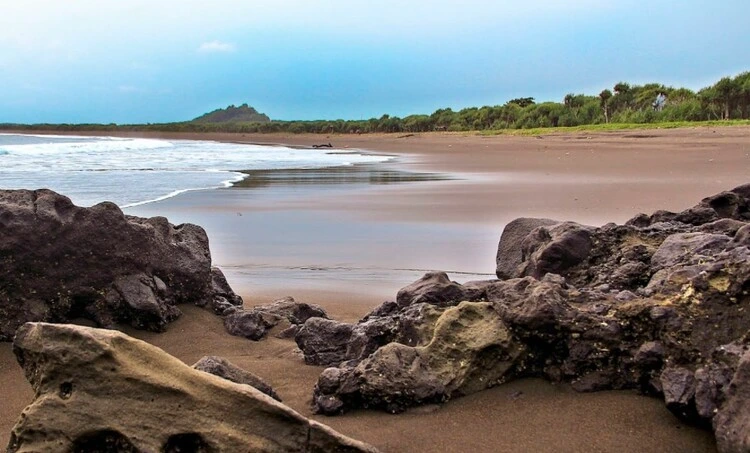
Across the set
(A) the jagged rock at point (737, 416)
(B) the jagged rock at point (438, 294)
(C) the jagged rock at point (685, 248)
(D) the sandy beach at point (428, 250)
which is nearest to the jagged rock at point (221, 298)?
(D) the sandy beach at point (428, 250)

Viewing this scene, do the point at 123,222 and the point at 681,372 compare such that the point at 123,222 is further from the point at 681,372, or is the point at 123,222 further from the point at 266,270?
the point at 681,372

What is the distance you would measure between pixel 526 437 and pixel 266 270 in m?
4.57

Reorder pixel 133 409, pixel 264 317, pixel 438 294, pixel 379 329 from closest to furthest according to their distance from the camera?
pixel 133 409 → pixel 379 329 → pixel 438 294 → pixel 264 317

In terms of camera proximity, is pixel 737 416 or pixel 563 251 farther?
pixel 563 251

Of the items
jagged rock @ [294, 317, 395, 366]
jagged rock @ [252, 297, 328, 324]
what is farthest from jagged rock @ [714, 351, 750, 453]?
jagged rock @ [252, 297, 328, 324]

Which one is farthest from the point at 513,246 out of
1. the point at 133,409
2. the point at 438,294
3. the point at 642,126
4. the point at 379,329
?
the point at 642,126

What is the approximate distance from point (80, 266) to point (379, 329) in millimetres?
1913

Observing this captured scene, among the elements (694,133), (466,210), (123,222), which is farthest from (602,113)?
(123,222)

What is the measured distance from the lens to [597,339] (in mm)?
2977

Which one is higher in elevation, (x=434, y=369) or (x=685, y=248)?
(x=685, y=248)

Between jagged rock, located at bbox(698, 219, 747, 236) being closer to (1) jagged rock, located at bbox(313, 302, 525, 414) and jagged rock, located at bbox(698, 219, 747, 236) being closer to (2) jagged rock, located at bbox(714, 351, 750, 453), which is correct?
(1) jagged rock, located at bbox(313, 302, 525, 414)

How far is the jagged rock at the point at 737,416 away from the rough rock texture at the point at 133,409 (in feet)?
4.07

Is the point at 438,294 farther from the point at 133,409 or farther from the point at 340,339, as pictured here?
the point at 133,409

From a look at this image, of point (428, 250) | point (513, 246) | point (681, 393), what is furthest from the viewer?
point (428, 250)
